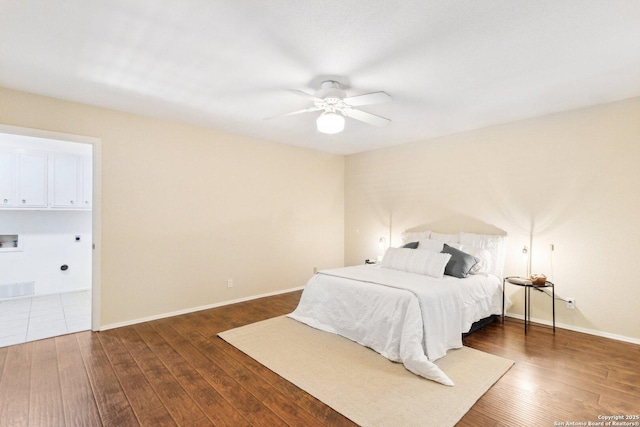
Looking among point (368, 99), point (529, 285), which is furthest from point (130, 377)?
point (529, 285)

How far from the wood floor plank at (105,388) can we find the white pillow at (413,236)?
12.9ft

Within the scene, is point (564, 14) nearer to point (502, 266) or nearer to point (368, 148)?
point (502, 266)

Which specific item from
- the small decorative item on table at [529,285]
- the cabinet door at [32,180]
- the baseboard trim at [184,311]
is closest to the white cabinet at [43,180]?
the cabinet door at [32,180]

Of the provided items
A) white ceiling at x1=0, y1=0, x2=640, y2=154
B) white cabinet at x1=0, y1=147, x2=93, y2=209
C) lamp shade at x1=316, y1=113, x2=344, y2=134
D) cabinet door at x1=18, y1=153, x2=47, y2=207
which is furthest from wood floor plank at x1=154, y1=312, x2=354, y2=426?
cabinet door at x1=18, y1=153, x2=47, y2=207

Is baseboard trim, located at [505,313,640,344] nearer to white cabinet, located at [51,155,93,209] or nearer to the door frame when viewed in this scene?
the door frame

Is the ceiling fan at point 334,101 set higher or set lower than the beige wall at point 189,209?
higher

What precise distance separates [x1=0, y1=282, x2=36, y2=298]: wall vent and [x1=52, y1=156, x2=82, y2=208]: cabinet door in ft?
4.39

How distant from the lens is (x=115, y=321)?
3689 millimetres

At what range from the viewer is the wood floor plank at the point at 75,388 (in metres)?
2.04

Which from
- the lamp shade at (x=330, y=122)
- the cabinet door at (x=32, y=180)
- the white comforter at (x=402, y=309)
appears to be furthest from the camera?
the cabinet door at (x=32, y=180)

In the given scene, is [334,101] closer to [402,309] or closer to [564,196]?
[402,309]

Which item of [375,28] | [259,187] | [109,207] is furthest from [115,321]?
[375,28]

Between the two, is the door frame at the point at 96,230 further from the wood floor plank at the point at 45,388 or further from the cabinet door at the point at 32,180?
the cabinet door at the point at 32,180

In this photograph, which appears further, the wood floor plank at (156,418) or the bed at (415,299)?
the bed at (415,299)
